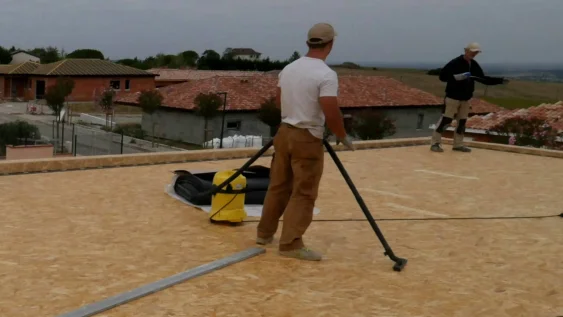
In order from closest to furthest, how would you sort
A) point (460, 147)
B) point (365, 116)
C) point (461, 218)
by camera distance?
point (461, 218), point (460, 147), point (365, 116)

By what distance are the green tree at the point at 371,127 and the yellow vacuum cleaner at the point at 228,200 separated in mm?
30910

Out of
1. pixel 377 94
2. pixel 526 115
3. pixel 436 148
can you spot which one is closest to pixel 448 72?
pixel 436 148

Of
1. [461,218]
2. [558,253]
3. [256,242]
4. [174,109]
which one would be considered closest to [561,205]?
[461,218]

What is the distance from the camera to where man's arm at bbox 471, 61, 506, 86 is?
31.0ft

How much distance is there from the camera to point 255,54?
125 m

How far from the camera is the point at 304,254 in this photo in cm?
463

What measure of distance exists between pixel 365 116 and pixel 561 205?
29878 millimetres

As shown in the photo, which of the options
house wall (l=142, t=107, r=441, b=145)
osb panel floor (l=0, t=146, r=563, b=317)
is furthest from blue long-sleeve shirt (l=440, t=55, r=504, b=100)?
house wall (l=142, t=107, r=441, b=145)

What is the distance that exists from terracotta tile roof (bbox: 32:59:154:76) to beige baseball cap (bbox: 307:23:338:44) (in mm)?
56974

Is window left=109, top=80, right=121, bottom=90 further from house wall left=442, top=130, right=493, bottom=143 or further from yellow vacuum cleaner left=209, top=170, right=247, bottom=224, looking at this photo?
yellow vacuum cleaner left=209, top=170, right=247, bottom=224

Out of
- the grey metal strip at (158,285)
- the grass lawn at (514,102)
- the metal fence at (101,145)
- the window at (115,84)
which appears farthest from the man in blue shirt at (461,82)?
the window at (115,84)

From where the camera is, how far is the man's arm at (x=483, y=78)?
9.45 metres

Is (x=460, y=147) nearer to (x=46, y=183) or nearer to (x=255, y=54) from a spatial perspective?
(x=46, y=183)

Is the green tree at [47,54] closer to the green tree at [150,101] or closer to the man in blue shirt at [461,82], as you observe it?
the green tree at [150,101]
